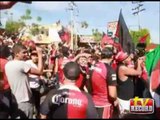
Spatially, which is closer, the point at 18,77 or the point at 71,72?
the point at 71,72

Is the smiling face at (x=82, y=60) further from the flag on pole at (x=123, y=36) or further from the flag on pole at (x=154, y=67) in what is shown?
the flag on pole at (x=123, y=36)

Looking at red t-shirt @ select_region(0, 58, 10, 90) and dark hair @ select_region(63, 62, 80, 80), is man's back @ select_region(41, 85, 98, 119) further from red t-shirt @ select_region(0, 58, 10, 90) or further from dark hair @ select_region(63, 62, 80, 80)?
red t-shirt @ select_region(0, 58, 10, 90)

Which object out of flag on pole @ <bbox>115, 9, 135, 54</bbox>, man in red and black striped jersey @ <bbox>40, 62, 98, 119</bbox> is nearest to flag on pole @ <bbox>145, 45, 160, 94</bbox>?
flag on pole @ <bbox>115, 9, 135, 54</bbox>

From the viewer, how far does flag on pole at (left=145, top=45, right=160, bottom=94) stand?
254 inches

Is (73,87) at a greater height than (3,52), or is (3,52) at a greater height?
(3,52)

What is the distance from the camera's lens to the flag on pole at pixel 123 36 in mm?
9136

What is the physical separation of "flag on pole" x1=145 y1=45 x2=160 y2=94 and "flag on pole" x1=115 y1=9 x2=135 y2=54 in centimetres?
178

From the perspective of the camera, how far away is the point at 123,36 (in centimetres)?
944

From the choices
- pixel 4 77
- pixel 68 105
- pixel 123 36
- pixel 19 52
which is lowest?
pixel 68 105

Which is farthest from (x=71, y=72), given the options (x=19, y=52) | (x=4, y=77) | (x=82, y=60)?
(x=82, y=60)

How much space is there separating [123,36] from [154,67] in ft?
8.56

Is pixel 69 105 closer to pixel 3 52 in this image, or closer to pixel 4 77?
pixel 4 77

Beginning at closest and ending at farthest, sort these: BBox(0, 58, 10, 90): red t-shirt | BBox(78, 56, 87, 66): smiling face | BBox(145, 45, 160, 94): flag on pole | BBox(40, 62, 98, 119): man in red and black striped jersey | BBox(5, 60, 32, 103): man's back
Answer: BBox(40, 62, 98, 119): man in red and black striped jersey → BBox(0, 58, 10, 90): red t-shirt → BBox(5, 60, 32, 103): man's back → BBox(145, 45, 160, 94): flag on pole → BBox(78, 56, 87, 66): smiling face

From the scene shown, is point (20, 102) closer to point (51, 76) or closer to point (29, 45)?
point (29, 45)
